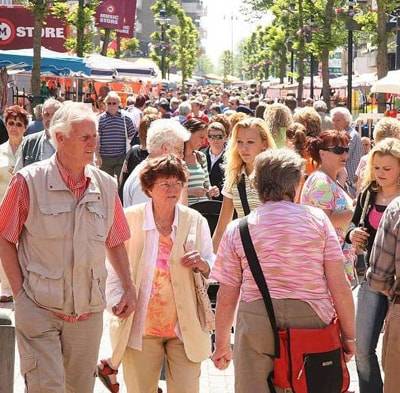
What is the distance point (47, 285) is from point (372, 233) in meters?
2.34

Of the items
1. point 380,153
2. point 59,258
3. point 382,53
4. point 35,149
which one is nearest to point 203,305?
point 59,258

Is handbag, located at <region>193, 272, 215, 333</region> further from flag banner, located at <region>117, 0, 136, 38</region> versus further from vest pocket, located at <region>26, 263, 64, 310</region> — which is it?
flag banner, located at <region>117, 0, 136, 38</region>

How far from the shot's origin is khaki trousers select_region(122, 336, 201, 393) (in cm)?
583

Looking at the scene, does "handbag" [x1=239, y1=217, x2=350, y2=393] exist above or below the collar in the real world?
below

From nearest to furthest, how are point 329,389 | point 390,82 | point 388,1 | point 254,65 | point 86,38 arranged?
point 329,389 < point 390,82 < point 388,1 < point 86,38 < point 254,65

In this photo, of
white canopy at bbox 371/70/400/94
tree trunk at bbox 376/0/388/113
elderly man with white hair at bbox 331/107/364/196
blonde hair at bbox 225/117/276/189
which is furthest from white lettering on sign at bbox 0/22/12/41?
blonde hair at bbox 225/117/276/189

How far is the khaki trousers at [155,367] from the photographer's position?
5828mm

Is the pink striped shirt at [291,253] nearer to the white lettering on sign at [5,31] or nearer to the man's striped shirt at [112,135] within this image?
the man's striped shirt at [112,135]

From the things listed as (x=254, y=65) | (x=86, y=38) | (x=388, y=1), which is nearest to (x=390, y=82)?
(x=388, y=1)

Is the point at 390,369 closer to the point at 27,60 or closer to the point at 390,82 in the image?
the point at 390,82

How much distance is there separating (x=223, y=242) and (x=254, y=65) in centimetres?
13404

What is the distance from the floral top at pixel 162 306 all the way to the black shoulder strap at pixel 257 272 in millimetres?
937

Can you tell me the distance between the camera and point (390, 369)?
5.60 meters

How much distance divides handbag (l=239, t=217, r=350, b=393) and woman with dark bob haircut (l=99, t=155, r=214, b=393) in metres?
0.93
